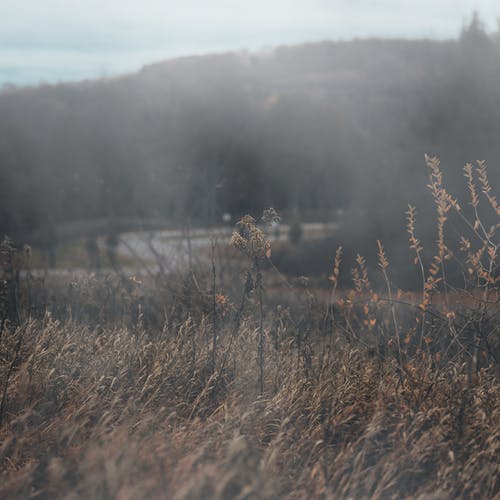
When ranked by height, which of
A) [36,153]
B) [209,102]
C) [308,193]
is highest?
[209,102]

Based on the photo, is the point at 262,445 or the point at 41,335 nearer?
the point at 262,445

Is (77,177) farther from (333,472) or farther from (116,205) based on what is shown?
(333,472)

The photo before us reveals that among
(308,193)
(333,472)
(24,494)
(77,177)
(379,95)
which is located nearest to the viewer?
(24,494)

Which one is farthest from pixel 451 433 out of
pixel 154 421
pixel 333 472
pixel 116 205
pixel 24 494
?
pixel 116 205

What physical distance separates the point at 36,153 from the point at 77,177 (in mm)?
3202

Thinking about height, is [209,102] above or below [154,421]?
above

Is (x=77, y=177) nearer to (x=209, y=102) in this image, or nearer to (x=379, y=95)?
(x=209, y=102)

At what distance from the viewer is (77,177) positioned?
28516 mm

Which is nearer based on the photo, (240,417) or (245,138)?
(240,417)

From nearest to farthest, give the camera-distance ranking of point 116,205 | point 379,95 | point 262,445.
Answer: point 262,445
point 116,205
point 379,95

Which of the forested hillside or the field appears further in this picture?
the forested hillside

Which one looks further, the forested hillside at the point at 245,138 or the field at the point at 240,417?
the forested hillside at the point at 245,138

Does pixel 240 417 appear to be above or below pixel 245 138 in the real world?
below

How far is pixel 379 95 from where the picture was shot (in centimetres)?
3856
